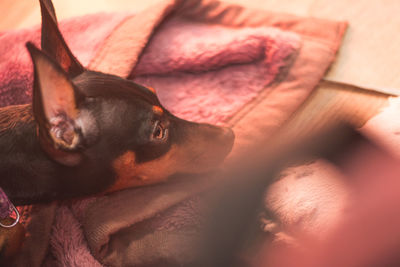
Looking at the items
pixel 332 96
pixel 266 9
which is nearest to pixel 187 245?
pixel 332 96

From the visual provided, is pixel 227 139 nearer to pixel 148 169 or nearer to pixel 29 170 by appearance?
pixel 148 169

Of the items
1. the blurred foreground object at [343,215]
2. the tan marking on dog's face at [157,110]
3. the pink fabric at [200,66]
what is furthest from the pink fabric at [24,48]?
the blurred foreground object at [343,215]

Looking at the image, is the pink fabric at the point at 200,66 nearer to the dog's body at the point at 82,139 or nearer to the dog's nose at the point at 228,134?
the dog's nose at the point at 228,134

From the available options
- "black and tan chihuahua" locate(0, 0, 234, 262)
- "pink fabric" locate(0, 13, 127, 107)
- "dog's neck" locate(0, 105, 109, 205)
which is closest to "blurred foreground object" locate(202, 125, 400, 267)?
"black and tan chihuahua" locate(0, 0, 234, 262)

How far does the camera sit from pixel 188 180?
120 cm

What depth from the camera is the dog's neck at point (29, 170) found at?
995 millimetres

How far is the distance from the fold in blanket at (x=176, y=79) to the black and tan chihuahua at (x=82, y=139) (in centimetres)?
11

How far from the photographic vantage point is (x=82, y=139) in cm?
96

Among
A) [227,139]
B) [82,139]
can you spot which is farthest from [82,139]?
[227,139]

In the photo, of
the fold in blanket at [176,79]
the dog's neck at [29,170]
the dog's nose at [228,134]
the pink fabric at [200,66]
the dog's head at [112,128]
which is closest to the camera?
the dog's head at [112,128]

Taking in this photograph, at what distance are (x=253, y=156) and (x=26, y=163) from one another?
672mm

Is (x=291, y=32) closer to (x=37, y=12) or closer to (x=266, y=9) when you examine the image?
(x=266, y=9)

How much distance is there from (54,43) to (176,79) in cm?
58

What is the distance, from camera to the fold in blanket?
1128 mm
